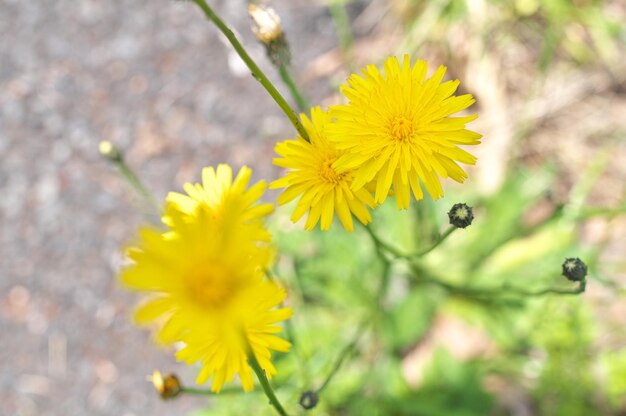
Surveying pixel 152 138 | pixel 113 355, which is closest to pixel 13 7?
pixel 152 138

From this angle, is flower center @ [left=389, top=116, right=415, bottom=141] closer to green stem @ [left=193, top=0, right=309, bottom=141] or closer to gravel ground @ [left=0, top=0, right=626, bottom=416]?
green stem @ [left=193, top=0, right=309, bottom=141]

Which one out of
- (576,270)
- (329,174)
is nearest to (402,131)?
(329,174)

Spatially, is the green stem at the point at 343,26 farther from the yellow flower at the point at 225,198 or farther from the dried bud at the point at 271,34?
the yellow flower at the point at 225,198

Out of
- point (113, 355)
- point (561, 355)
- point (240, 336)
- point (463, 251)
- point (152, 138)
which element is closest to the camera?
point (240, 336)

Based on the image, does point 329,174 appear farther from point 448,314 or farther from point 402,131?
point 448,314

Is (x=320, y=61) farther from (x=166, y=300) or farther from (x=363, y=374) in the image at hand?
(x=166, y=300)
